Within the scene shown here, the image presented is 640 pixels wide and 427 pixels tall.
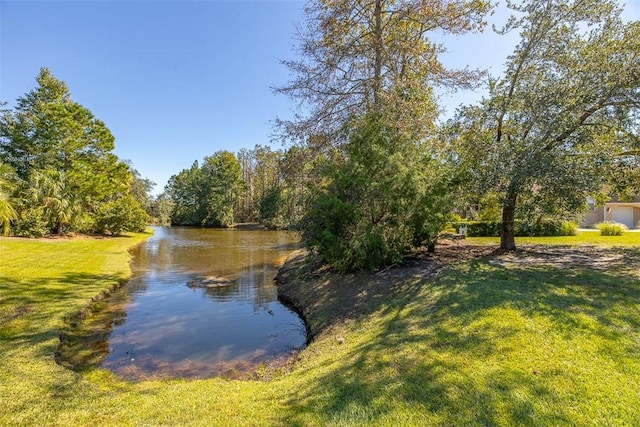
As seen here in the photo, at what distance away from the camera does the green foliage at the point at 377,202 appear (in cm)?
866

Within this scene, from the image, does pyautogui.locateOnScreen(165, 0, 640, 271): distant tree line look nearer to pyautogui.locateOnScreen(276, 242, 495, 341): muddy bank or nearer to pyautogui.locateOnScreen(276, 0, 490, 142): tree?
pyautogui.locateOnScreen(276, 0, 490, 142): tree

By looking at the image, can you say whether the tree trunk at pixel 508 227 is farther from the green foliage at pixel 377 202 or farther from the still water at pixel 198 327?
the still water at pixel 198 327

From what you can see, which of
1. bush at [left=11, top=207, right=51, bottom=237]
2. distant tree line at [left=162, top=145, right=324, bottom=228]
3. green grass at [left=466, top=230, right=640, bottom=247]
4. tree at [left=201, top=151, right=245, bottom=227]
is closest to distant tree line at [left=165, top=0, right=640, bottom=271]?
green grass at [left=466, top=230, right=640, bottom=247]

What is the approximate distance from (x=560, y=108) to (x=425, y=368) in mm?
A: 7627

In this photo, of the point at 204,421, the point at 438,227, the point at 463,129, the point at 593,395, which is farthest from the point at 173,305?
the point at 463,129

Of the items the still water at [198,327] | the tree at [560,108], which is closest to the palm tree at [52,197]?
the still water at [198,327]

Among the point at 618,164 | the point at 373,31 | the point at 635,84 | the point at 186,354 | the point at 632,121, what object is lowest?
the point at 186,354

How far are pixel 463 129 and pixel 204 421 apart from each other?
10280mm

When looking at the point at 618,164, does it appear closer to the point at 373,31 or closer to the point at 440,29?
the point at 440,29

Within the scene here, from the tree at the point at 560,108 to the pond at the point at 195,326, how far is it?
21.5 ft

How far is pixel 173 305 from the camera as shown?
31.9 ft

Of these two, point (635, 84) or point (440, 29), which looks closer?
point (635, 84)

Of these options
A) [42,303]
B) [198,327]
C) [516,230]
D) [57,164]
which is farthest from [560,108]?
[57,164]

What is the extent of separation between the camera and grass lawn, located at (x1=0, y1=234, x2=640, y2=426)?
3.19 m
